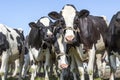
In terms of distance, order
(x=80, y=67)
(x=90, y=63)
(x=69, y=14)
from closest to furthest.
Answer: (x=69, y=14)
(x=80, y=67)
(x=90, y=63)

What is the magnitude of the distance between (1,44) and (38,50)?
1.45m

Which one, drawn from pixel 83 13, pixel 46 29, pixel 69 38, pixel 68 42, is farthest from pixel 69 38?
pixel 46 29

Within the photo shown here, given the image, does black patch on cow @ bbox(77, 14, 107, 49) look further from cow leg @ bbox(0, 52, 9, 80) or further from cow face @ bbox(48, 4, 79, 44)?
cow leg @ bbox(0, 52, 9, 80)

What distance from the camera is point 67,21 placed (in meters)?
11.6

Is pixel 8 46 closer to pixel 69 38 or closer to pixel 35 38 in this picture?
pixel 35 38

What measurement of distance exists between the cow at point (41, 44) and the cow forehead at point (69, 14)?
7.45ft

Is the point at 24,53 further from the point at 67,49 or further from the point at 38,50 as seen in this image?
the point at 67,49

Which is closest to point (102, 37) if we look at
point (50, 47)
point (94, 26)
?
point (94, 26)

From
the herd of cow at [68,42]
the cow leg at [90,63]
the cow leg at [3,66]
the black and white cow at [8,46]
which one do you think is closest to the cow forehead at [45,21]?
the herd of cow at [68,42]

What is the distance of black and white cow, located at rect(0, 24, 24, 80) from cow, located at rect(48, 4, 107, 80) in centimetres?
304

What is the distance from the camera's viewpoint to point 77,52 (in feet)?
39.8

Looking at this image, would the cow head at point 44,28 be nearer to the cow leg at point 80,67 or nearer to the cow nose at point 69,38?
the cow leg at point 80,67

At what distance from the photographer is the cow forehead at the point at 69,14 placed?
456 inches

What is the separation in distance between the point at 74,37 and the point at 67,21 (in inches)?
27.3
